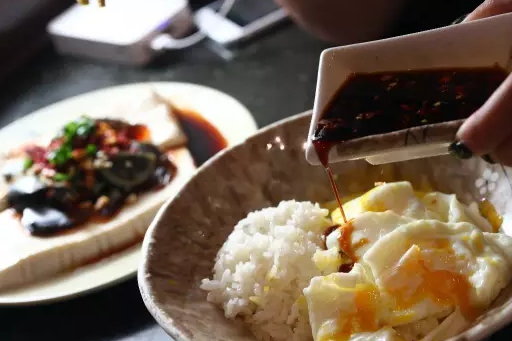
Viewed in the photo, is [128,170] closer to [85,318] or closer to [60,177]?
[60,177]

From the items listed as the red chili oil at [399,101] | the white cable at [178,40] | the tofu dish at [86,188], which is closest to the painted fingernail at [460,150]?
the red chili oil at [399,101]

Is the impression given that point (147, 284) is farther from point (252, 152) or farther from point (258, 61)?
point (258, 61)

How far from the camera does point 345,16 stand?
2605mm

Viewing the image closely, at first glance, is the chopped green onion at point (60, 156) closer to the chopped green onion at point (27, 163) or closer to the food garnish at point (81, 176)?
the food garnish at point (81, 176)

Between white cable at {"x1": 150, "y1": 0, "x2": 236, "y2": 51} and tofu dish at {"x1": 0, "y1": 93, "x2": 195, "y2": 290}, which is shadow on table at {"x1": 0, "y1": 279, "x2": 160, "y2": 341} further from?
white cable at {"x1": 150, "y1": 0, "x2": 236, "y2": 51}

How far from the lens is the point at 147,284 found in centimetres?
A: 139

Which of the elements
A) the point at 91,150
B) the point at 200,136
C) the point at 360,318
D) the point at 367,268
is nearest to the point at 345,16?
the point at 200,136

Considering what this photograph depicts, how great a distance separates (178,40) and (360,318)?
239cm

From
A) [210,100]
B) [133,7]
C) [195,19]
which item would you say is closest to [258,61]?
[210,100]

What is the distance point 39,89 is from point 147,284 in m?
2.32

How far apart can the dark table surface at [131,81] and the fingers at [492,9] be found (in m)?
0.76

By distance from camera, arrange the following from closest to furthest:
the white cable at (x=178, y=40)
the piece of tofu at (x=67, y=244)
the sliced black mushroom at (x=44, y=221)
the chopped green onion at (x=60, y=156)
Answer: the piece of tofu at (x=67, y=244), the sliced black mushroom at (x=44, y=221), the chopped green onion at (x=60, y=156), the white cable at (x=178, y=40)

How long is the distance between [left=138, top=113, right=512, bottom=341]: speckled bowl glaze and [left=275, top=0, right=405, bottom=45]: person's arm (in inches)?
37.6

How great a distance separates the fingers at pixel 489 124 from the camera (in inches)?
42.9
